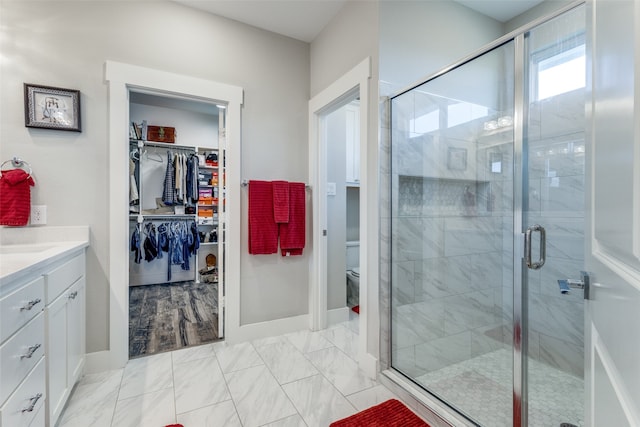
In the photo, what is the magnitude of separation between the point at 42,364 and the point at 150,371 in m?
0.93

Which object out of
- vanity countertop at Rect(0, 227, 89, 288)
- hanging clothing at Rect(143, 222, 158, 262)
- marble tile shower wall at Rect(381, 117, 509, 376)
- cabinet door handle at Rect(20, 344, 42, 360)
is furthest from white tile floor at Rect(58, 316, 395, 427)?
hanging clothing at Rect(143, 222, 158, 262)

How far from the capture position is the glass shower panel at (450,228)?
1.89 metres

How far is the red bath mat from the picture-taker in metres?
1.58

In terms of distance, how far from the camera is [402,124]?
6.86 ft

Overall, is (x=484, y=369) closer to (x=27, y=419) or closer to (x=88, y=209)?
(x=27, y=419)

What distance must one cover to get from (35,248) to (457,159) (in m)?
2.77

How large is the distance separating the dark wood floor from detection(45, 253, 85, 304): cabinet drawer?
886 millimetres

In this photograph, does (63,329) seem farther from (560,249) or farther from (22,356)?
(560,249)

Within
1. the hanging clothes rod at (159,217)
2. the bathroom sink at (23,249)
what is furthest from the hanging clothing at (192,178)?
the bathroom sink at (23,249)

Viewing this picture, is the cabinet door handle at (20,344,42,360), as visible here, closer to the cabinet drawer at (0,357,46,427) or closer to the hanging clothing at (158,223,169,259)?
the cabinet drawer at (0,357,46,427)

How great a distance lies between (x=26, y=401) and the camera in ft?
3.72

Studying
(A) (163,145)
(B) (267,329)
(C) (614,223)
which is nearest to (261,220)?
(B) (267,329)

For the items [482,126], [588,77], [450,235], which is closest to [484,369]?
[450,235]

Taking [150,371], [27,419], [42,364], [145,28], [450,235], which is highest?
[145,28]
